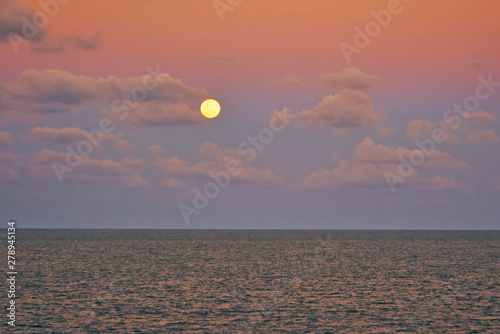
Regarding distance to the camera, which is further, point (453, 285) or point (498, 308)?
point (453, 285)

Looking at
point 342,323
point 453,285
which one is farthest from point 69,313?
point 453,285

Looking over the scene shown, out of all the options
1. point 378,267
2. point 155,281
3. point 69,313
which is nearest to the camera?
point 69,313

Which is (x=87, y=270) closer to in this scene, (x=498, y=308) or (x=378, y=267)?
(x=378, y=267)

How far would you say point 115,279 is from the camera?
3784 inches

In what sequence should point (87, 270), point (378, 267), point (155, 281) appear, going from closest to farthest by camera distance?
point (155, 281) → point (87, 270) → point (378, 267)

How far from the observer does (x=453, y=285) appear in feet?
294

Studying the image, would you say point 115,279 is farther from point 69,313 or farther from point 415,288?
point 415,288

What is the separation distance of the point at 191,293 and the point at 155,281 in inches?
675

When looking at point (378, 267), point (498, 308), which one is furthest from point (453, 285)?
point (378, 267)

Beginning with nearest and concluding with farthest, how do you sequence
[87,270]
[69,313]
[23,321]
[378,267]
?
[23,321], [69,313], [87,270], [378,267]

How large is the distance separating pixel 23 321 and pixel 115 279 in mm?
39598

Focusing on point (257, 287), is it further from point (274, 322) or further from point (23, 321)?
point (23, 321)

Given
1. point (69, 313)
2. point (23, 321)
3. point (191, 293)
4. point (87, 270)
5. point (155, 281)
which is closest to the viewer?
point (23, 321)

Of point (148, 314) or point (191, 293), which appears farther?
point (191, 293)
